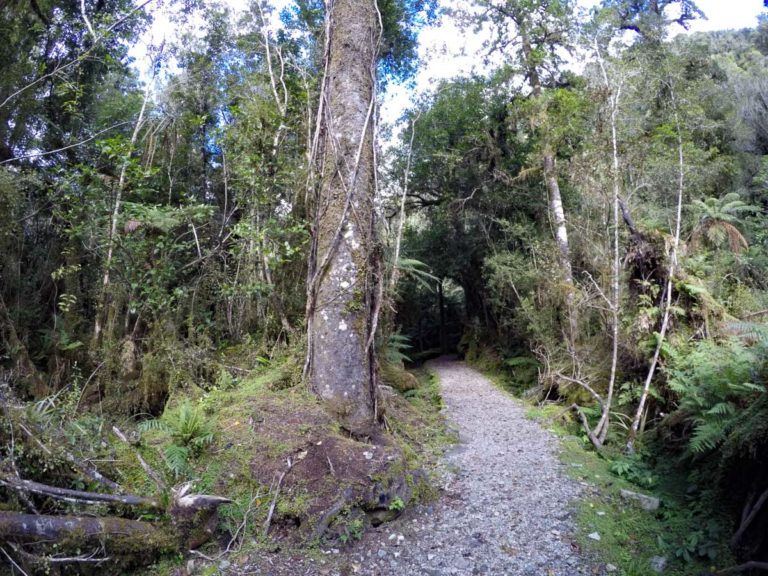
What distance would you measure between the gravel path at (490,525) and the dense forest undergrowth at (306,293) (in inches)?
10.8

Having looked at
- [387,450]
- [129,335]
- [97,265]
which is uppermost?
[97,265]

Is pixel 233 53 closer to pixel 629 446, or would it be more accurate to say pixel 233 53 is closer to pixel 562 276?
pixel 562 276

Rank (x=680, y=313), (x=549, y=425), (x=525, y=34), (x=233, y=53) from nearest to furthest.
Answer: (x=680, y=313), (x=549, y=425), (x=233, y=53), (x=525, y=34)

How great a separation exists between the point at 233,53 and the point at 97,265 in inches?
243

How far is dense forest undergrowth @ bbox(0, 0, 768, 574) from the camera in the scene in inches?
131

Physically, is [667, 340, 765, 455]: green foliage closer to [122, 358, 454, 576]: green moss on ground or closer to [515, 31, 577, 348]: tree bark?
[122, 358, 454, 576]: green moss on ground

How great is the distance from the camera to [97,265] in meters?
8.49

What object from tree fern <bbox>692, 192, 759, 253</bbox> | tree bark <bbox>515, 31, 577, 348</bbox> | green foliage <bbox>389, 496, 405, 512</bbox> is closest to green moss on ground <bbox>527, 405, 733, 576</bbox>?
green foliage <bbox>389, 496, 405, 512</bbox>

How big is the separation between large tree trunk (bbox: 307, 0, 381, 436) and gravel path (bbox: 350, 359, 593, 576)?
1049 mm

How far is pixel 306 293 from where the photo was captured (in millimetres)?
5586

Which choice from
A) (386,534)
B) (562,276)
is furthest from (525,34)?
(386,534)

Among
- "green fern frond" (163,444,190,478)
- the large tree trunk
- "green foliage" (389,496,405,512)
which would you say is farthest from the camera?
the large tree trunk

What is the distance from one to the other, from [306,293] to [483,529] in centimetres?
323

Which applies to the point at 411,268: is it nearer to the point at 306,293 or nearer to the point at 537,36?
the point at 306,293
